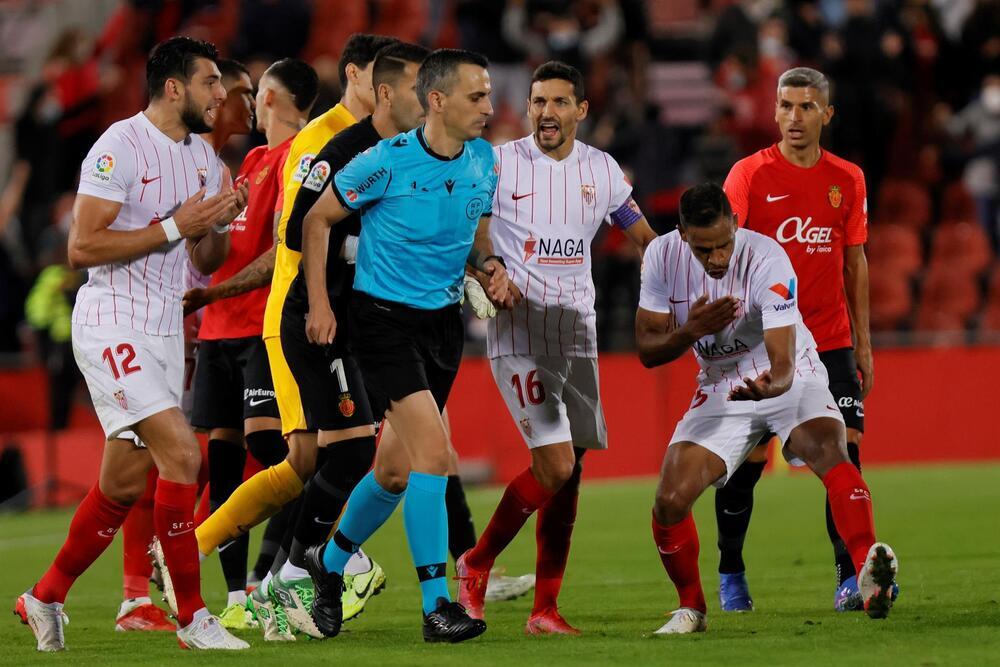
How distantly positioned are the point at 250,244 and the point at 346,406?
70.0 inches

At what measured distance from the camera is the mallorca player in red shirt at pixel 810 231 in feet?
28.0

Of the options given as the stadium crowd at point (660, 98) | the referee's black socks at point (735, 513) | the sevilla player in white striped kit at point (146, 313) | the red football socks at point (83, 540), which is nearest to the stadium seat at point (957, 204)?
the stadium crowd at point (660, 98)

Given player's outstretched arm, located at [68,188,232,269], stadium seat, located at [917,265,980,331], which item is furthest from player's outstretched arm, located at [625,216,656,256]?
stadium seat, located at [917,265,980,331]

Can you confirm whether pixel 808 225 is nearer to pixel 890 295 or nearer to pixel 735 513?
pixel 735 513

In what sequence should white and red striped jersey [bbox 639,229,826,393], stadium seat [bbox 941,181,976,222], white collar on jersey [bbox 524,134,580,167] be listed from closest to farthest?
1. white and red striped jersey [bbox 639,229,826,393]
2. white collar on jersey [bbox 524,134,580,167]
3. stadium seat [bbox 941,181,976,222]

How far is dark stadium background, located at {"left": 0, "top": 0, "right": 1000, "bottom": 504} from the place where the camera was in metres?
16.8

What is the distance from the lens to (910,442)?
17969mm

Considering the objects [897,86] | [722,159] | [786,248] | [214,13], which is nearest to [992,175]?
[897,86]

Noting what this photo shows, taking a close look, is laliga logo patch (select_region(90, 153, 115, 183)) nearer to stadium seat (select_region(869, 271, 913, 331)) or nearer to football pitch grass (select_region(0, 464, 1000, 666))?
football pitch grass (select_region(0, 464, 1000, 666))

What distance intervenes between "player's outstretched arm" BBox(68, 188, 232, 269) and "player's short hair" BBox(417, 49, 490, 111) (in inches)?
38.6

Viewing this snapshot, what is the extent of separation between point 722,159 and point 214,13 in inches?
253

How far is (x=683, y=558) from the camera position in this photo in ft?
24.2

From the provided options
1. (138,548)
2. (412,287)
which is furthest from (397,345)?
(138,548)

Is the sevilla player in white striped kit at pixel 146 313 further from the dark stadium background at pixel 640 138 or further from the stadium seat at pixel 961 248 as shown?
the stadium seat at pixel 961 248
